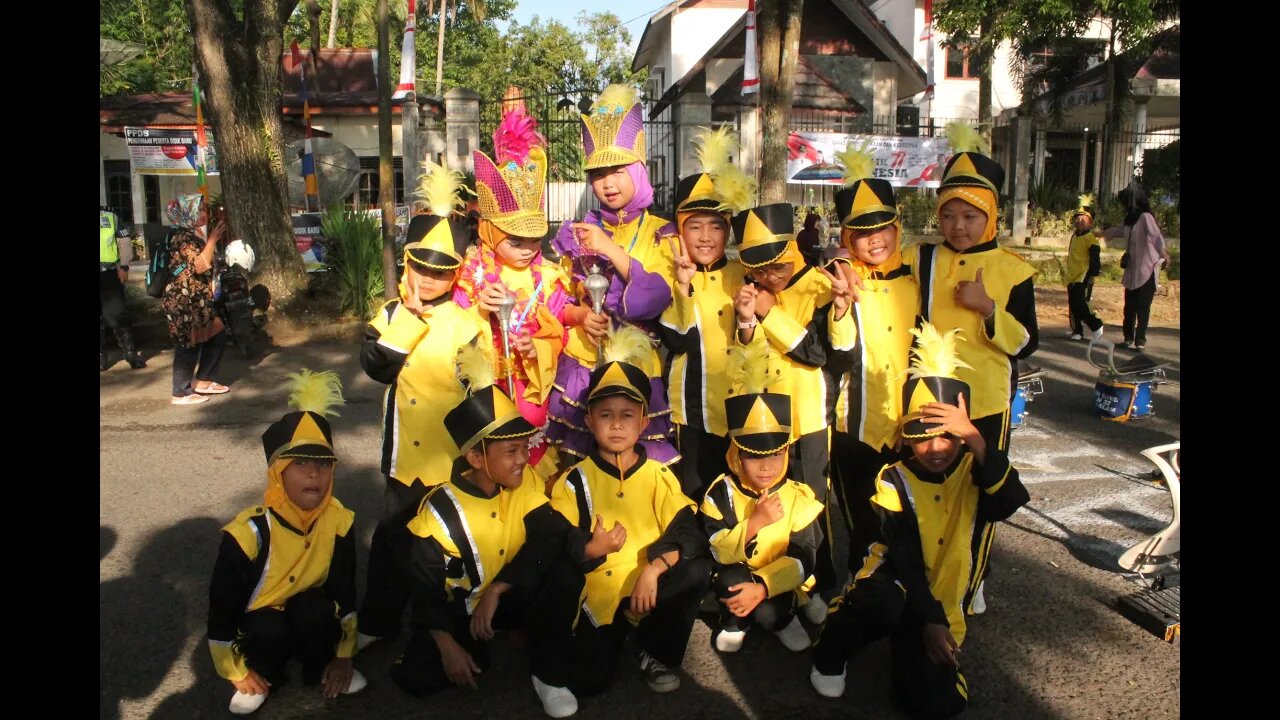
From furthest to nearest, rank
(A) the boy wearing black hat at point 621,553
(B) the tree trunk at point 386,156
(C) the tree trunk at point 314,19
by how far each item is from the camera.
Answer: (C) the tree trunk at point 314,19 → (B) the tree trunk at point 386,156 → (A) the boy wearing black hat at point 621,553

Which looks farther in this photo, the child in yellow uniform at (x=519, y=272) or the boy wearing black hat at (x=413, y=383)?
the child in yellow uniform at (x=519, y=272)

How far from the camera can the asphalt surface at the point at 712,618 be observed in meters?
3.57

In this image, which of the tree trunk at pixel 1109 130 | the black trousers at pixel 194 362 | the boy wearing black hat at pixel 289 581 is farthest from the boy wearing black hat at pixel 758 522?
the tree trunk at pixel 1109 130

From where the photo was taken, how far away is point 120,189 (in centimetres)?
2872

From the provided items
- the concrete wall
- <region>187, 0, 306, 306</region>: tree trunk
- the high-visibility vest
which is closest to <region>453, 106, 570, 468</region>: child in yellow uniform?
the high-visibility vest

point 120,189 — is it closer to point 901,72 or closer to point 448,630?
point 901,72

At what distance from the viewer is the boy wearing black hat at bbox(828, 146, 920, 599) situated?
4078 millimetres

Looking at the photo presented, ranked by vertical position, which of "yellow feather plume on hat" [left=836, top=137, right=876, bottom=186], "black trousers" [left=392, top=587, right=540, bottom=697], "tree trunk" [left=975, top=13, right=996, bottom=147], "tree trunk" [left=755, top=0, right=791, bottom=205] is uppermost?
"tree trunk" [left=975, top=13, right=996, bottom=147]

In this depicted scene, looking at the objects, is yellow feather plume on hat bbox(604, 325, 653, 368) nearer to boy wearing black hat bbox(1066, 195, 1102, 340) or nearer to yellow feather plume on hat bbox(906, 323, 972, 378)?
yellow feather plume on hat bbox(906, 323, 972, 378)

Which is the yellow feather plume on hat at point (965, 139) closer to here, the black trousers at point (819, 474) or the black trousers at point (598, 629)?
the black trousers at point (819, 474)

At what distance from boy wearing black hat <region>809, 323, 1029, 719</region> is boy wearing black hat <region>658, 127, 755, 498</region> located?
878 mm

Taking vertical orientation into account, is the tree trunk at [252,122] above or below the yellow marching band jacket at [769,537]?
above
